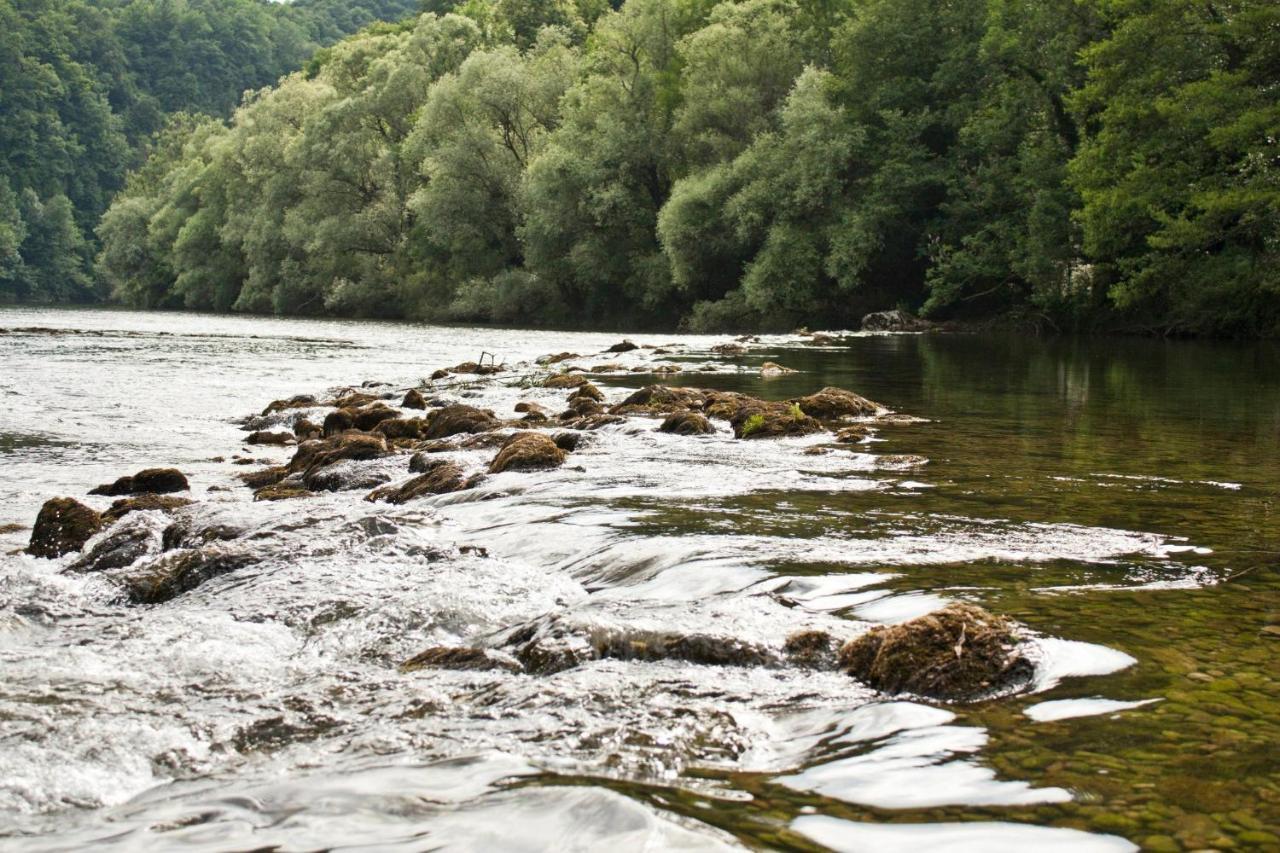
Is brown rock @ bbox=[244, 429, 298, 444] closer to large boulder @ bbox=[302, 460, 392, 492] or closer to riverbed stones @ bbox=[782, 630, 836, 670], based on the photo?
large boulder @ bbox=[302, 460, 392, 492]

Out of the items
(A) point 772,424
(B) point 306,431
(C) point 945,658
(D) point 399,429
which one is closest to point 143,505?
(D) point 399,429

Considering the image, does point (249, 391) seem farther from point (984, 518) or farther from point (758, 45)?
point (758, 45)


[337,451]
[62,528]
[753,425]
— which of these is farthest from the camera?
[753,425]

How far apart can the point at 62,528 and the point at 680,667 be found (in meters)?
5.58

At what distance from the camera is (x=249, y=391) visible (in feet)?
72.3

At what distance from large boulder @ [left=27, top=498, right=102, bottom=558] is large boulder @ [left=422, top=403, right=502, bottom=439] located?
5.85 m

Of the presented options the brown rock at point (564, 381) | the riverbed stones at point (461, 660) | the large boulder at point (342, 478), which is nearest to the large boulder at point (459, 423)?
the large boulder at point (342, 478)

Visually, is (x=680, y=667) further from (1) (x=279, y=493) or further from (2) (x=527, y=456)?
(2) (x=527, y=456)

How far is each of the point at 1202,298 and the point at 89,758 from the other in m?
32.4

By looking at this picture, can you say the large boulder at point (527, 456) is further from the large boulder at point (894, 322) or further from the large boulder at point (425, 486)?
the large boulder at point (894, 322)

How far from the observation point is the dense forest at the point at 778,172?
99.9ft

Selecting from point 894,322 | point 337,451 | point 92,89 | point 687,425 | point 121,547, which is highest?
point 92,89

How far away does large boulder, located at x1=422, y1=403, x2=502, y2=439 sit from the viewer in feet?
47.5

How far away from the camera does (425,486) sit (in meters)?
10.5
